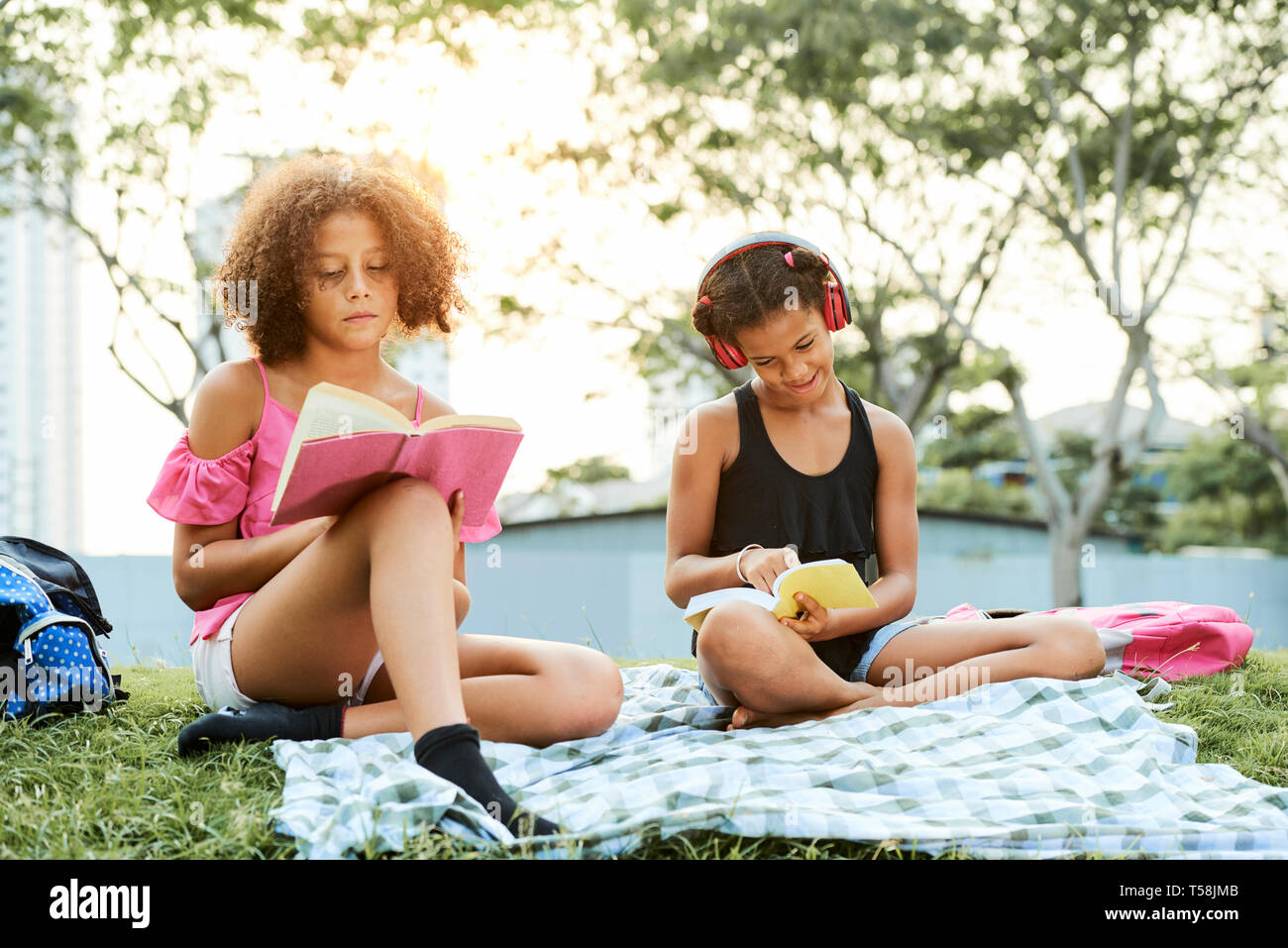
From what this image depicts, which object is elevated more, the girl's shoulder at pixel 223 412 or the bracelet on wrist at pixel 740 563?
the girl's shoulder at pixel 223 412

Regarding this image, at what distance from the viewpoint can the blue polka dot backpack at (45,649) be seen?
2.54 metres

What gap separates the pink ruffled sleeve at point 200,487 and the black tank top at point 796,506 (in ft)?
3.66

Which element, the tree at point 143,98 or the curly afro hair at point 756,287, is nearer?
the curly afro hair at point 756,287

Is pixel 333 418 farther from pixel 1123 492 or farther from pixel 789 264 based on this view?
pixel 1123 492

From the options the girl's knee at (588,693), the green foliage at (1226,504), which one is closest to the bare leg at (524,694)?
the girl's knee at (588,693)

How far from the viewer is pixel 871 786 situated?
198 centimetres

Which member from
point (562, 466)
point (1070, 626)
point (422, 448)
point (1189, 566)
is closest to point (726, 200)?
point (562, 466)

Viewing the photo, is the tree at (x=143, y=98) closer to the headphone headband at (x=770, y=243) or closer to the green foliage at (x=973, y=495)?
the headphone headband at (x=770, y=243)

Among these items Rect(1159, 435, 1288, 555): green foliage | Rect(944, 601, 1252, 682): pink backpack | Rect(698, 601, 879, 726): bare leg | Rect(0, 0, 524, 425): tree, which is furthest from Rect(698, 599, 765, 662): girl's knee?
Rect(1159, 435, 1288, 555): green foliage

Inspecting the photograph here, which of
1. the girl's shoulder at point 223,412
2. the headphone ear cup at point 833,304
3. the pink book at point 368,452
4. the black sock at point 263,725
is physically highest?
the headphone ear cup at point 833,304

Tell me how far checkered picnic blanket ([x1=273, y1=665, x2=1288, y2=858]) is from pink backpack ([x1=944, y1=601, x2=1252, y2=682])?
1.97 feet

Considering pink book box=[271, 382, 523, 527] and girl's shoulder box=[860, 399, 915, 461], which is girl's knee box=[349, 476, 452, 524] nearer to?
pink book box=[271, 382, 523, 527]
